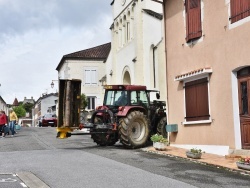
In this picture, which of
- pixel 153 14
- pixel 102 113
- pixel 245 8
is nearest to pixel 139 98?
pixel 102 113

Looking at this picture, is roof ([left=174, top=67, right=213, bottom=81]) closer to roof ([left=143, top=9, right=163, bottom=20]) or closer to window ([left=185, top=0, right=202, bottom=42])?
window ([left=185, top=0, right=202, bottom=42])

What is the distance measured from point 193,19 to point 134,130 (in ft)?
15.0

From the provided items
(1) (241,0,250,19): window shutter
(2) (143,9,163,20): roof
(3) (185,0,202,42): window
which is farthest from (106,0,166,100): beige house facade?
(1) (241,0,250,19): window shutter

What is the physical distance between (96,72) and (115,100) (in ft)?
112

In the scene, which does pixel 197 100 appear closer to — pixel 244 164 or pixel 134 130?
pixel 134 130

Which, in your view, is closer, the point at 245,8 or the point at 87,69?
the point at 245,8

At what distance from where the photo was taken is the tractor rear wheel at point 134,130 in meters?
14.7

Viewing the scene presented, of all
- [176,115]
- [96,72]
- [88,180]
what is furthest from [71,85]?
[96,72]

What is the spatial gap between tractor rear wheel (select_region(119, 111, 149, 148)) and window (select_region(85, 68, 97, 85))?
114 ft

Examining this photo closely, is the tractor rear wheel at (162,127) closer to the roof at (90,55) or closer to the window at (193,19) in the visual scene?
the window at (193,19)

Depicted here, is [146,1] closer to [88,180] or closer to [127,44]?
[127,44]

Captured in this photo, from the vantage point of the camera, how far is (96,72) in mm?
50156

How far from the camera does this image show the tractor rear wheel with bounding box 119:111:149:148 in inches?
578

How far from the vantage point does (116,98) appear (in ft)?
53.3
